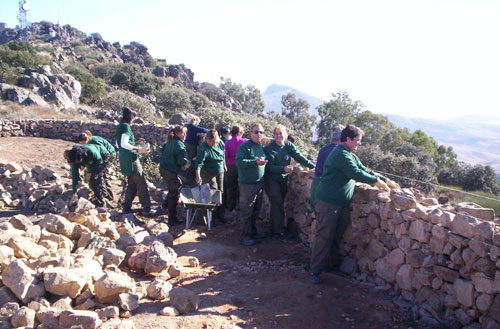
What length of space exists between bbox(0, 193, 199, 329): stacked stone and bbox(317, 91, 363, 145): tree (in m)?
28.1

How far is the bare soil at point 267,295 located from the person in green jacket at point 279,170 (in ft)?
1.04

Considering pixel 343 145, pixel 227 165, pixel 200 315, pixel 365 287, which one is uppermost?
pixel 343 145

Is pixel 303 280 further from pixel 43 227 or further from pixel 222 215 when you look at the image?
pixel 43 227

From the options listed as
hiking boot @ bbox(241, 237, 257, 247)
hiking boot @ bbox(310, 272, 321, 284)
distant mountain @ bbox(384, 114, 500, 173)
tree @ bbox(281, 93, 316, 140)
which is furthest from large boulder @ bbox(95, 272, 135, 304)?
distant mountain @ bbox(384, 114, 500, 173)

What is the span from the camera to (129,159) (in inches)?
284

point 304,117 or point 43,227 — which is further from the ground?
point 304,117

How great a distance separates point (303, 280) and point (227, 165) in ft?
10.9

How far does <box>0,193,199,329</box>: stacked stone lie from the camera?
3834 mm

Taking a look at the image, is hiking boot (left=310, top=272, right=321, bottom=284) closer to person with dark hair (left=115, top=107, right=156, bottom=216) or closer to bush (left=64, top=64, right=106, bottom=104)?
person with dark hair (left=115, top=107, right=156, bottom=216)

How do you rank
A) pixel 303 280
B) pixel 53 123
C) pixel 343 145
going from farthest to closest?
1. pixel 53 123
2. pixel 303 280
3. pixel 343 145

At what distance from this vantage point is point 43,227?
5559 millimetres

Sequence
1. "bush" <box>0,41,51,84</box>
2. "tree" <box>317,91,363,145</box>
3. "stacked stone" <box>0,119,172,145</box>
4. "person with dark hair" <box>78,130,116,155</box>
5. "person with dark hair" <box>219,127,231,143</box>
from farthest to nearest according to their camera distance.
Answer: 1. "tree" <box>317,91,363,145</box>
2. "bush" <box>0,41,51,84</box>
3. "stacked stone" <box>0,119,172,145</box>
4. "person with dark hair" <box>219,127,231,143</box>
5. "person with dark hair" <box>78,130,116,155</box>

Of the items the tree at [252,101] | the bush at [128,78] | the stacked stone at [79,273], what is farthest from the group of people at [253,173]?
the tree at [252,101]

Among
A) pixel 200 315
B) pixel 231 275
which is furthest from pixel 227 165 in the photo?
pixel 200 315
